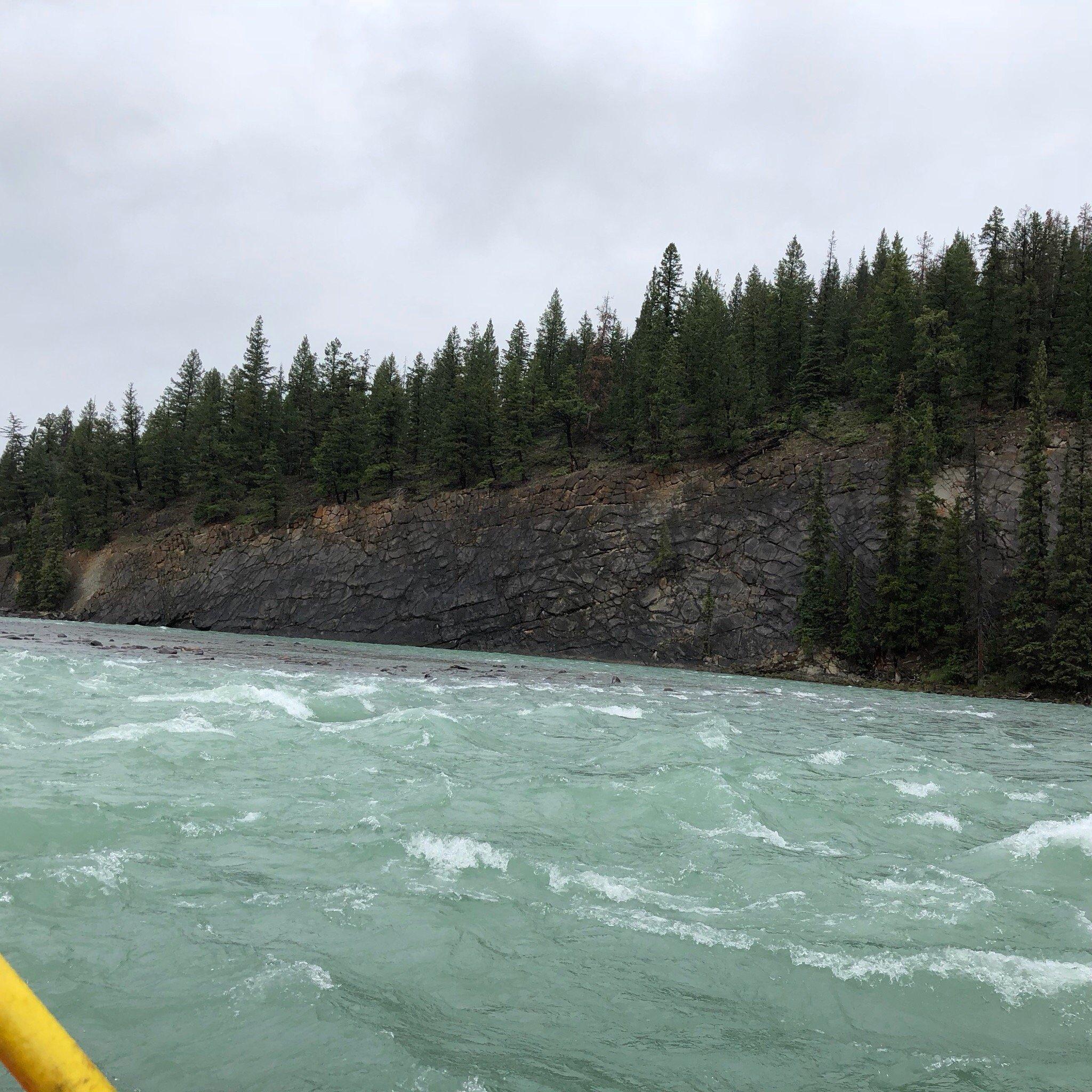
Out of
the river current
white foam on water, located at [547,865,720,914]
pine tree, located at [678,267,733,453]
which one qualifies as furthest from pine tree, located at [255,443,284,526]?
white foam on water, located at [547,865,720,914]

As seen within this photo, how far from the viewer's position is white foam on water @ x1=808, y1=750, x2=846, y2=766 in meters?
15.3

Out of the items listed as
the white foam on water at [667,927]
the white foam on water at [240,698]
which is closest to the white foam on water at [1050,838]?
the white foam on water at [667,927]

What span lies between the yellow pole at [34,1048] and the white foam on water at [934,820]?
1134 cm

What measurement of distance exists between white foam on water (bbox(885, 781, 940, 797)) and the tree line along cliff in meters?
31.6

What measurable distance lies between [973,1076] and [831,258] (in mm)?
145681

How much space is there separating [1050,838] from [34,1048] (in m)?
11.8

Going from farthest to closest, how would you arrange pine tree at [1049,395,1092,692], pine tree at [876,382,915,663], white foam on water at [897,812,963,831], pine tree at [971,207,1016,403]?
pine tree at [971,207,1016,403], pine tree at [876,382,915,663], pine tree at [1049,395,1092,692], white foam on water at [897,812,963,831]

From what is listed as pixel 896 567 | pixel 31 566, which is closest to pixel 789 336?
pixel 896 567

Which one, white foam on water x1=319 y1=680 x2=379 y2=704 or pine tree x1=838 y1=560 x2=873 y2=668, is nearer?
white foam on water x1=319 y1=680 x2=379 y2=704

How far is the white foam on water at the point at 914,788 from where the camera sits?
12.8 meters

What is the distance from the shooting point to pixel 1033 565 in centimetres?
4256

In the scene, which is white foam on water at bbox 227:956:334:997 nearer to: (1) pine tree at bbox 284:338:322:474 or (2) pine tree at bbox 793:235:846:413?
(2) pine tree at bbox 793:235:846:413

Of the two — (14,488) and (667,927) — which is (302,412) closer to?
(14,488)

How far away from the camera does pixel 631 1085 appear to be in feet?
16.0
